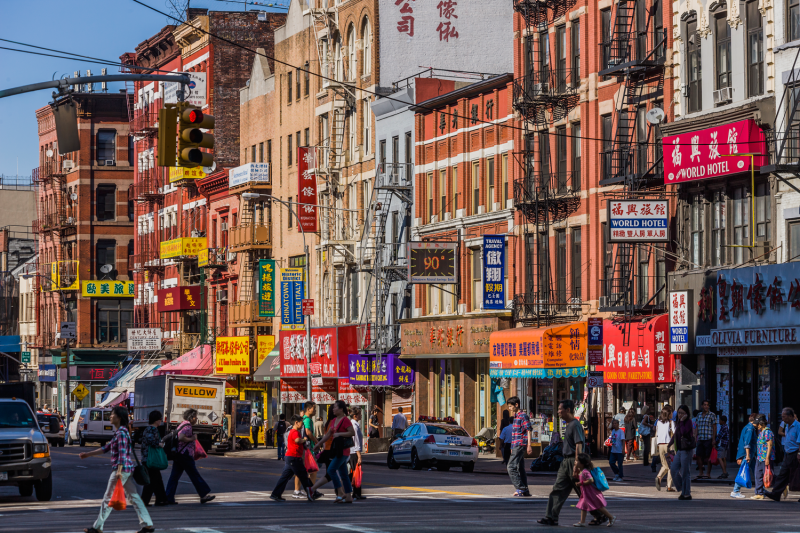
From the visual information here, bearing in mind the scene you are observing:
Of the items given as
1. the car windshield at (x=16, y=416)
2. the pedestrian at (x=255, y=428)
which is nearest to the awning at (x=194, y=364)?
the pedestrian at (x=255, y=428)

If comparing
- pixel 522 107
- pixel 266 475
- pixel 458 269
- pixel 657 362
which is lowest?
pixel 266 475

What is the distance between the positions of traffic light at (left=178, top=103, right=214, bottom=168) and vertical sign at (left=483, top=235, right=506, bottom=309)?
2671 centimetres

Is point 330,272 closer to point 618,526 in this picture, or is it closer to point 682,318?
point 682,318

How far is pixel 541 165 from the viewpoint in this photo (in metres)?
46.2

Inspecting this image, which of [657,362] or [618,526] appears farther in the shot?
[657,362]

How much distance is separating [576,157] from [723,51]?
308 inches

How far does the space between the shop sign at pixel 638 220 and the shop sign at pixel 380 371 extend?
19.5 metres

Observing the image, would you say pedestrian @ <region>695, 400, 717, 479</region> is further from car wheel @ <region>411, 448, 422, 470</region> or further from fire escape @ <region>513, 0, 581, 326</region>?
fire escape @ <region>513, 0, 581, 326</region>

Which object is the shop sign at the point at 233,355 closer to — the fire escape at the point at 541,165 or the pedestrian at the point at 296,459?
the fire escape at the point at 541,165

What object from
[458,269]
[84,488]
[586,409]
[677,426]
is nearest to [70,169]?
[458,269]

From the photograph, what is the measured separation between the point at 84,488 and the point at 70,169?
70486mm

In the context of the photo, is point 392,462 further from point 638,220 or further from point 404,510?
point 404,510

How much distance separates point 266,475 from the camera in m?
34.1

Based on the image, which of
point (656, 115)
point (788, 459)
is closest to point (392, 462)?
point (656, 115)
